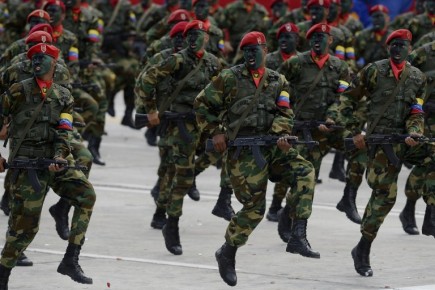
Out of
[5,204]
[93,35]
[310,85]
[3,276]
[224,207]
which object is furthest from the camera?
[93,35]

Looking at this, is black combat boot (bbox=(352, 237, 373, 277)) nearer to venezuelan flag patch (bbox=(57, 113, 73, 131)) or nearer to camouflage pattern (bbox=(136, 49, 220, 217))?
camouflage pattern (bbox=(136, 49, 220, 217))

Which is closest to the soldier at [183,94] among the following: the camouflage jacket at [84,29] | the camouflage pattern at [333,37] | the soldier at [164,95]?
the soldier at [164,95]

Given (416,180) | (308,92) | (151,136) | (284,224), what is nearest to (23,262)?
(284,224)

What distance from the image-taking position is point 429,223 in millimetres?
14977

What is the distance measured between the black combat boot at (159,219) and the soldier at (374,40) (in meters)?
6.43

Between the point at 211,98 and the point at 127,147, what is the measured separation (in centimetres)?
1077

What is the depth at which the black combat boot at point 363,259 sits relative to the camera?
43.8 ft

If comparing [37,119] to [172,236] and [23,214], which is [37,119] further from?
[172,236]

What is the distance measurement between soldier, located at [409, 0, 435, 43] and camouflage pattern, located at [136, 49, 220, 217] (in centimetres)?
534

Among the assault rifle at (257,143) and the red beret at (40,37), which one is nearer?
the assault rifle at (257,143)

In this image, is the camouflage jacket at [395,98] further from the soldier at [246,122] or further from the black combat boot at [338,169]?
the black combat boot at [338,169]

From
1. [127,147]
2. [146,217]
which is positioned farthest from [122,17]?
[146,217]

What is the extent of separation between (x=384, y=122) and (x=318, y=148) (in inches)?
81.6

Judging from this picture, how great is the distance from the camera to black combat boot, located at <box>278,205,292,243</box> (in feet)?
49.8
